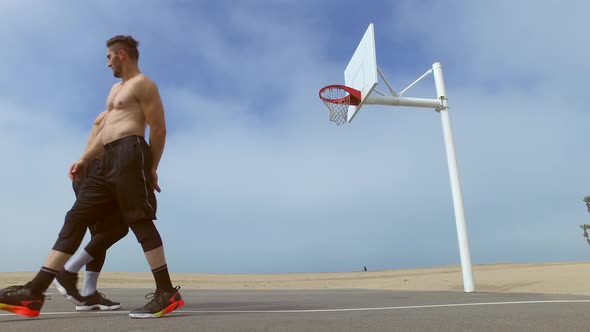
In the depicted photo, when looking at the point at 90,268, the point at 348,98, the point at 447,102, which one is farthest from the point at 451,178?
the point at 90,268

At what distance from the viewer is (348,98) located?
10.8 m

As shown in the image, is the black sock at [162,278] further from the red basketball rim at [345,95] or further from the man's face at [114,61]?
the red basketball rim at [345,95]

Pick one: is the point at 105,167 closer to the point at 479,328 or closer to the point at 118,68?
the point at 118,68

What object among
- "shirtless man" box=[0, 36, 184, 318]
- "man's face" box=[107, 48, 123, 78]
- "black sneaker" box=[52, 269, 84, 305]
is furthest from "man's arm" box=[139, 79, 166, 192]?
"black sneaker" box=[52, 269, 84, 305]

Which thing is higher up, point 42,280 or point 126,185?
point 126,185

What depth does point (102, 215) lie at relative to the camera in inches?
145

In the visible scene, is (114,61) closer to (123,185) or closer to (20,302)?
(123,185)

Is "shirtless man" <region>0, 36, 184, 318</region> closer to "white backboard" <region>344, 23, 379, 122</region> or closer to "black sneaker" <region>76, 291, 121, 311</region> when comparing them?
"black sneaker" <region>76, 291, 121, 311</region>

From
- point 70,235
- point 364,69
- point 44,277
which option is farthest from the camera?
point 364,69

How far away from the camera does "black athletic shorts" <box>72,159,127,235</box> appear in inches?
142

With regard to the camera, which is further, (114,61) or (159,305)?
(114,61)

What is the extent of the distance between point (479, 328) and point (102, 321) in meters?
2.45

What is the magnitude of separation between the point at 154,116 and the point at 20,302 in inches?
67.1

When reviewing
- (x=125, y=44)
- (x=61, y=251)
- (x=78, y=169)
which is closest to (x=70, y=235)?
(x=61, y=251)
